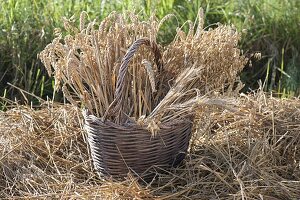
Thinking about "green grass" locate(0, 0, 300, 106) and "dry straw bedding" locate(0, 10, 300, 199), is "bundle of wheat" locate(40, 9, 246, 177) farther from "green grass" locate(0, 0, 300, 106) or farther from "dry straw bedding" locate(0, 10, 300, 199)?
"green grass" locate(0, 0, 300, 106)

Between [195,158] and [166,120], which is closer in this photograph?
[166,120]

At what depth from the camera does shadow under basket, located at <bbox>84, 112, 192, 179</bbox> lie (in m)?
2.28

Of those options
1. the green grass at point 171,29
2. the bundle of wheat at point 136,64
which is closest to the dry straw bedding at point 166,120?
the bundle of wheat at point 136,64

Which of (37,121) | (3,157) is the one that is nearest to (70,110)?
(37,121)

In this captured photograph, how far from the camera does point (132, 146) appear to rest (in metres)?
2.31

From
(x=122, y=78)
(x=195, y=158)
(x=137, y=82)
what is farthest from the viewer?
(x=195, y=158)

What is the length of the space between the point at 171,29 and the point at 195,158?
4.06 feet

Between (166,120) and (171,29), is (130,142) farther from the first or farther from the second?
(171,29)

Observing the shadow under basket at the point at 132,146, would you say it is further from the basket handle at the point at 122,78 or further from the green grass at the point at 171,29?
the green grass at the point at 171,29

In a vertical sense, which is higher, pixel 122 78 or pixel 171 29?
pixel 122 78

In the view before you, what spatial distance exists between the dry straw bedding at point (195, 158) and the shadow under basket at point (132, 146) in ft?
0.15

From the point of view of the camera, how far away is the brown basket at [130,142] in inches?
89.0

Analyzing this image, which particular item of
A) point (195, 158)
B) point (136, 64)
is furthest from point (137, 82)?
point (195, 158)

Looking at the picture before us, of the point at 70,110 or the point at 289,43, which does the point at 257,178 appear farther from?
the point at 289,43
